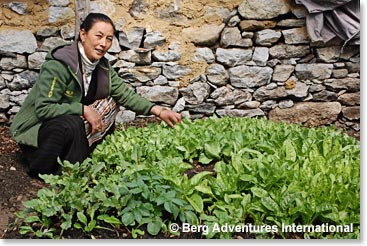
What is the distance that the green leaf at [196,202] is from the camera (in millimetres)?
2906

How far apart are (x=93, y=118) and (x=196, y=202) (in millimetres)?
1244

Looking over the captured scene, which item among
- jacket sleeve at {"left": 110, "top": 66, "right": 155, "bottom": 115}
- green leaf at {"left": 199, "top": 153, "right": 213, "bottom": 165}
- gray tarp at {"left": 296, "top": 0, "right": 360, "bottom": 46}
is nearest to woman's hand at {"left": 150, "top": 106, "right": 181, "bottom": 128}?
jacket sleeve at {"left": 110, "top": 66, "right": 155, "bottom": 115}

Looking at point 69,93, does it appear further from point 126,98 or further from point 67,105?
point 126,98

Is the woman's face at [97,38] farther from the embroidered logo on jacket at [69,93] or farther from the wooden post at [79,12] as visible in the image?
the wooden post at [79,12]

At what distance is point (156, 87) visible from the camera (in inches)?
214

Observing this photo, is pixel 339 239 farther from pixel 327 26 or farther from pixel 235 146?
pixel 327 26

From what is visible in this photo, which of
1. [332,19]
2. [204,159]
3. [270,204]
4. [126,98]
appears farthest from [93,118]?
[332,19]

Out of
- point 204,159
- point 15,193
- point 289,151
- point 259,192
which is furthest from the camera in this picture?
point 15,193

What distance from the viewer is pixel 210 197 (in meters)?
3.01

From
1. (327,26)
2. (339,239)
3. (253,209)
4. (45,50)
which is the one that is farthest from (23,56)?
(339,239)

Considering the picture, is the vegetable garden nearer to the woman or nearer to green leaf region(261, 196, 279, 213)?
green leaf region(261, 196, 279, 213)

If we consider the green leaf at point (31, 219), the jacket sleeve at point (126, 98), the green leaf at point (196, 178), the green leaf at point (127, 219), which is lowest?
the green leaf at point (31, 219)

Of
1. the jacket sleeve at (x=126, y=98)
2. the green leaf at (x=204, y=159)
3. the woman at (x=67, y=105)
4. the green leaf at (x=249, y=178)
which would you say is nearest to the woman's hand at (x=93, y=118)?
the woman at (x=67, y=105)

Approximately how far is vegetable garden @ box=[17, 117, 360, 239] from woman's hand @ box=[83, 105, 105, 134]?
0.53 meters
